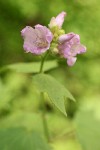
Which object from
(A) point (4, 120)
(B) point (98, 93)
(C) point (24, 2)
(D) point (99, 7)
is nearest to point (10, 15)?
→ (C) point (24, 2)

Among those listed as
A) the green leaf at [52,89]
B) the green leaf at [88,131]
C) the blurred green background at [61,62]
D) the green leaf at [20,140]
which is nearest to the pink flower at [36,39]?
the green leaf at [52,89]

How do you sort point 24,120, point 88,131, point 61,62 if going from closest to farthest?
point 88,131 → point 24,120 → point 61,62

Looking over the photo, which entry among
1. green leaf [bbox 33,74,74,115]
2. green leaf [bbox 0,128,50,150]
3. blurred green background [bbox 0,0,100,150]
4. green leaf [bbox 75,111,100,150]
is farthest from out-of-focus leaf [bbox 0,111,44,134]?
blurred green background [bbox 0,0,100,150]

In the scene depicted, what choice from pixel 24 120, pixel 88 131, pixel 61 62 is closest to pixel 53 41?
pixel 88 131

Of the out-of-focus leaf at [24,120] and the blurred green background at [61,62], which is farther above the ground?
the blurred green background at [61,62]

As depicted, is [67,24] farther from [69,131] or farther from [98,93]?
[69,131]

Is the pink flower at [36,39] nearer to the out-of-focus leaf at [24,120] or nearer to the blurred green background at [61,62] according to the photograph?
the out-of-focus leaf at [24,120]

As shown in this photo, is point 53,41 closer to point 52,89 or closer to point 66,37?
point 66,37
